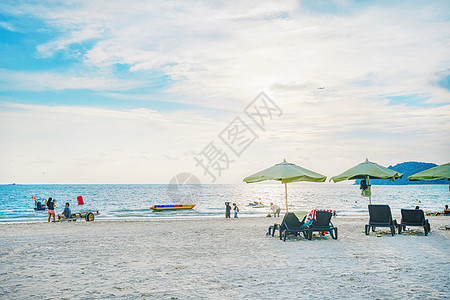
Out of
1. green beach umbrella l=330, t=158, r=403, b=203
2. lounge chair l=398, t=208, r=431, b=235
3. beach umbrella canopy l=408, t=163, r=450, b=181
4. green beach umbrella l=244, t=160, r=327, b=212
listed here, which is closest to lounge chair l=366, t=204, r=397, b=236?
lounge chair l=398, t=208, r=431, b=235

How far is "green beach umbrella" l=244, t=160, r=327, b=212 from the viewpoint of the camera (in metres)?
11.8

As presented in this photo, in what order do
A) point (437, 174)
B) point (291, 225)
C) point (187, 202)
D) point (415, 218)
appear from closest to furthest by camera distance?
point (291, 225) < point (415, 218) < point (437, 174) < point (187, 202)

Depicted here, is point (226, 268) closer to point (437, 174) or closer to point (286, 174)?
point (286, 174)

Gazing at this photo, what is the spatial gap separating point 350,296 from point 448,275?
2.41m

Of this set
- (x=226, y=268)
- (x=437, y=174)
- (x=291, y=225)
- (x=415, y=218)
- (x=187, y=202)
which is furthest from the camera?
(x=187, y=202)

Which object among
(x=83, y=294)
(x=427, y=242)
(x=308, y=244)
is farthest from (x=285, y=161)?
(x=83, y=294)

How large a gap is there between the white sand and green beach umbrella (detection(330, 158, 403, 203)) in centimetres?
222

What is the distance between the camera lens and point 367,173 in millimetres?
12547

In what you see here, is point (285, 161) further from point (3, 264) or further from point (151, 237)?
point (3, 264)

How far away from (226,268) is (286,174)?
538cm

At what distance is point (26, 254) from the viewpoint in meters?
8.82

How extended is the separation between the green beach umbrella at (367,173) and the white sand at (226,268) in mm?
2219

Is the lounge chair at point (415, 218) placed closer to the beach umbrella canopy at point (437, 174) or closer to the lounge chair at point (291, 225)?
the beach umbrella canopy at point (437, 174)

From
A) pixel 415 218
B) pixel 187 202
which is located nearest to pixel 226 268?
pixel 415 218
